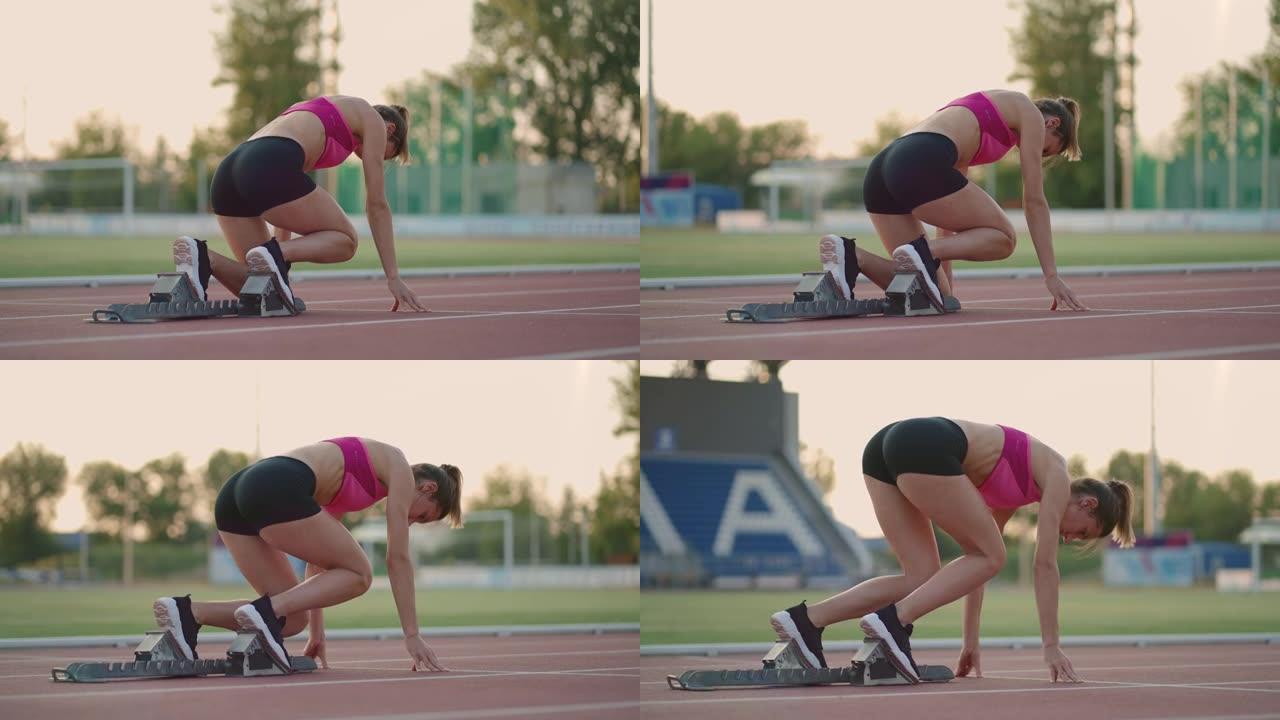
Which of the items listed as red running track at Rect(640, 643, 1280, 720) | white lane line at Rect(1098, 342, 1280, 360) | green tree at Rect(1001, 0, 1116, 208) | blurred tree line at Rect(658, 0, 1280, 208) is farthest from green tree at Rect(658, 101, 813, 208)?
red running track at Rect(640, 643, 1280, 720)

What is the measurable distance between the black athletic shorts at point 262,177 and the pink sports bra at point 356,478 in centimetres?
163

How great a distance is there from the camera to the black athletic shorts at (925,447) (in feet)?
17.1

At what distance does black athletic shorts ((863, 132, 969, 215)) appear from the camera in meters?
6.71

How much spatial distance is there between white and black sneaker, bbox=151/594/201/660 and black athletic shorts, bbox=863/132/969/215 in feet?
11.4

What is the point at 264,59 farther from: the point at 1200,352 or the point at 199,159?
the point at 1200,352

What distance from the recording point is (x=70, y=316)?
7.61 metres

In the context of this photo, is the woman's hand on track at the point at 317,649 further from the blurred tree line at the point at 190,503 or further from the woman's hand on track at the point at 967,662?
the blurred tree line at the point at 190,503

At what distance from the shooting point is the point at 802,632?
5.11 m

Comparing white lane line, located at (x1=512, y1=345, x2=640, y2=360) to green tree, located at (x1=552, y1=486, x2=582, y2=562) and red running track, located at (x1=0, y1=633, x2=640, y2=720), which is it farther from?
green tree, located at (x1=552, y1=486, x2=582, y2=562)

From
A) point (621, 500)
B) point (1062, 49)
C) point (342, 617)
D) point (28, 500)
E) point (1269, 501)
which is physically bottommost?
point (1269, 501)

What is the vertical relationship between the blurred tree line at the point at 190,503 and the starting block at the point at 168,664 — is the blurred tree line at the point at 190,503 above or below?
below

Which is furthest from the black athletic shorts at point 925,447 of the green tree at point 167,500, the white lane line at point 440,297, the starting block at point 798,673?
the green tree at point 167,500

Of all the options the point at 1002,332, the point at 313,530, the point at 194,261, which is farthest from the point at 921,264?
the point at 194,261

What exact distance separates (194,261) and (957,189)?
3371 millimetres
